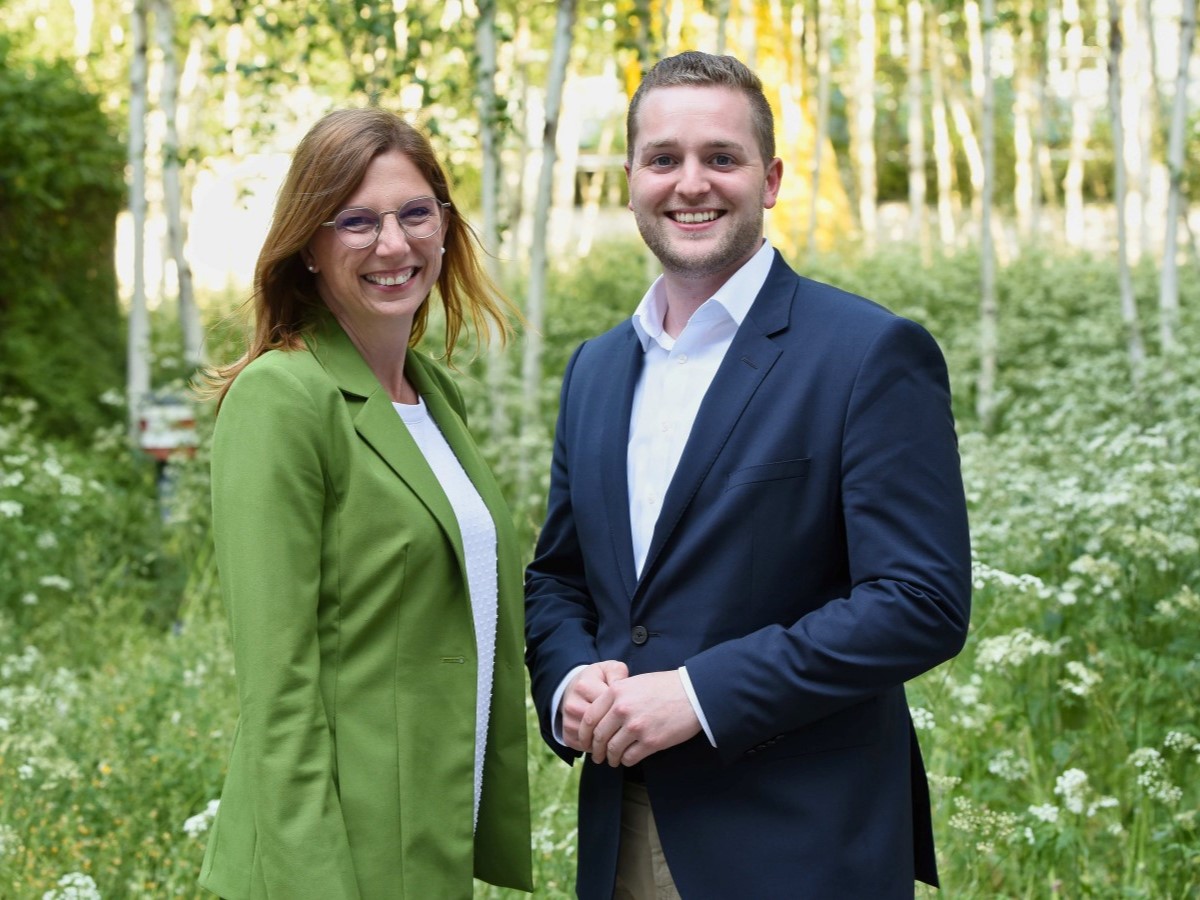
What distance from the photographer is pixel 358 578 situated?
225cm

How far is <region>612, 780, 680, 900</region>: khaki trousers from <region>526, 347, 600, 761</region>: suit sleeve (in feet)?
0.49

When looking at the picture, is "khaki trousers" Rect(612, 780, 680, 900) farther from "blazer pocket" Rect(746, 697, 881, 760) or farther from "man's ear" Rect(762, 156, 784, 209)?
"man's ear" Rect(762, 156, 784, 209)

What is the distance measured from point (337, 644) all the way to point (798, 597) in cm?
78

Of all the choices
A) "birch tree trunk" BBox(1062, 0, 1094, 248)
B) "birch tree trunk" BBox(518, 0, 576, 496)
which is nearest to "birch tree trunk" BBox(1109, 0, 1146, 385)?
"birch tree trunk" BBox(518, 0, 576, 496)

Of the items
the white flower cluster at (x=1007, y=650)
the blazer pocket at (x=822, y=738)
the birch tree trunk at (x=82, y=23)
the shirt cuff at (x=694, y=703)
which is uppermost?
the birch tree trunk at (x=82, y=23)

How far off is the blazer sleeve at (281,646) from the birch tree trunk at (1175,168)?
8.75m

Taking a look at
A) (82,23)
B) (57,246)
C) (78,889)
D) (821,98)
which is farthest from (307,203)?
(82,23)

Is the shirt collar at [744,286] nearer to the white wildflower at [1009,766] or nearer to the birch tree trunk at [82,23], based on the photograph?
the white wildflower at [1009,766]

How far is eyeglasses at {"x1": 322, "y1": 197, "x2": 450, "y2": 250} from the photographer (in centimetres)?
239

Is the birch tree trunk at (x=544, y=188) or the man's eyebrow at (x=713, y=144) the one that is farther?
the birch tree trunk at (x=544, y=188)

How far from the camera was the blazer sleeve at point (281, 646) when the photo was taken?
6.98ft

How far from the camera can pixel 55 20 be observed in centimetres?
→ 2700

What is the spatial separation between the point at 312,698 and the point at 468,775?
14.4 inches

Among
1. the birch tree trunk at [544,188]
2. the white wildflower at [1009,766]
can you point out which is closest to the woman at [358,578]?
the white wildflower at [1009,766]
